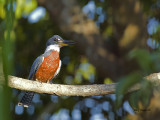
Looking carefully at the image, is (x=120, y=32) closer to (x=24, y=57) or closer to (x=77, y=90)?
(x=24, y=57)

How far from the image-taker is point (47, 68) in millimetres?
4203

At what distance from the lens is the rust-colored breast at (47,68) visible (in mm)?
4164

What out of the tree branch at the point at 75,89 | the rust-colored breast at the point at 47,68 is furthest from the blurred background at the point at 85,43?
the tree branch at the point at 75,89

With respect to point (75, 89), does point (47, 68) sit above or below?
below

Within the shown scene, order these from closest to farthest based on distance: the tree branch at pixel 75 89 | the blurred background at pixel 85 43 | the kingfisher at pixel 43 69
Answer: the tree branch at pixel 75 89
the kingfisher at pixel 43 69
the blurred background at pixel 85 43

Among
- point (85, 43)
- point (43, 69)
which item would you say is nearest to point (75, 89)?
point (43, 69)

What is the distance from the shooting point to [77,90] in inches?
108

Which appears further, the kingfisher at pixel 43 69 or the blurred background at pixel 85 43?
the blurred background at pixel 85 43

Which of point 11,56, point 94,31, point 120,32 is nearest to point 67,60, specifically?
point 94,31

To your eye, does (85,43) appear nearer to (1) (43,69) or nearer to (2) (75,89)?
(1) (43,69)

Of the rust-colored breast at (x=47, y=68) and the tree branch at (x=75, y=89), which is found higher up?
the tree branch at (x=75, y=89)

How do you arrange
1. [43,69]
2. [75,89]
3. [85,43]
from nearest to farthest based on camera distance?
[75,89], [43,69], [85,43]

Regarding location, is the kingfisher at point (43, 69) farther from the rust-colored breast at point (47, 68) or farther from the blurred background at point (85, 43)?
the blurred background at point (85, 43)

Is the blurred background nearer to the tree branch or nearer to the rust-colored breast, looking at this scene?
the rust-colored breast
